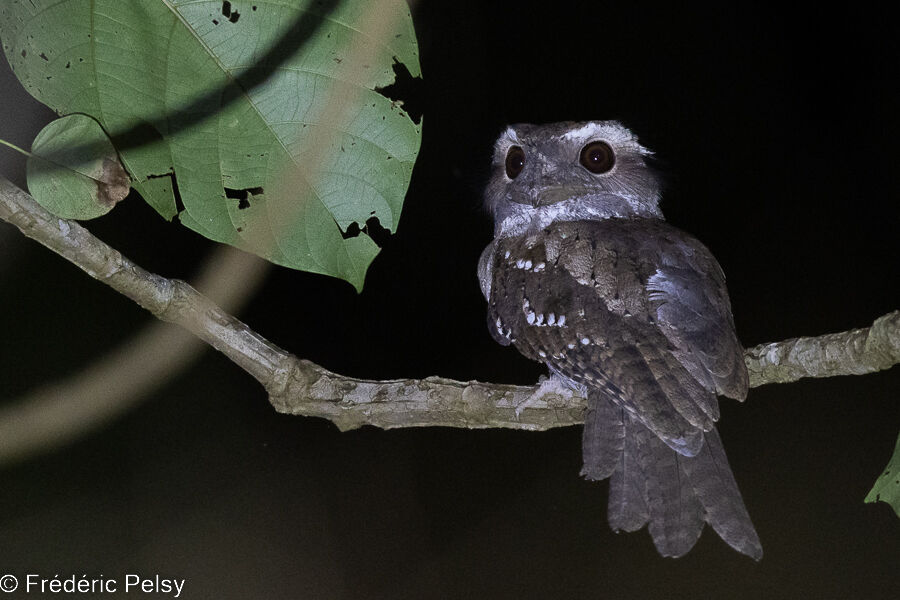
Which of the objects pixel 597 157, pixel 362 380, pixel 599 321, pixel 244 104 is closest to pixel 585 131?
pixel 597 157

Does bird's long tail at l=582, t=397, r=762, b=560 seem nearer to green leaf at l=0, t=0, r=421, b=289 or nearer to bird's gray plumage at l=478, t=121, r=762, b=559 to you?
bird's gray plumage at l=478, t=121, r=762, b=559

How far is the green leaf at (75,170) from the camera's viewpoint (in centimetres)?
101

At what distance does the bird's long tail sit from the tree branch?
0.19 m

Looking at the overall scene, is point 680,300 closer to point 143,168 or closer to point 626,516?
point 626,516

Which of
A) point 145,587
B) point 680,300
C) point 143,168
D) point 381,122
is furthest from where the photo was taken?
point 145,587

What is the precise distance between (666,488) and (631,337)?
0.96ft

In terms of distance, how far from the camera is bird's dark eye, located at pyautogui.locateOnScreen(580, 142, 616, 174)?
200cm

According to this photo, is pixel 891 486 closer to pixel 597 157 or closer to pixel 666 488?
pixel 666 488

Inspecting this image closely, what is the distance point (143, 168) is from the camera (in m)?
1.04

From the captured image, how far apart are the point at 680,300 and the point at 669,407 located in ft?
0.82

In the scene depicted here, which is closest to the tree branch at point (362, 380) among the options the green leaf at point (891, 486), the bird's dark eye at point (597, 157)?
the green leaf at point (891, 486)

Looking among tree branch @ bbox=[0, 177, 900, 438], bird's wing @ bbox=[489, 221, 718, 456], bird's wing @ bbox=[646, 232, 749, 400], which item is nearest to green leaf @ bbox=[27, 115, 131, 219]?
tree branch @ bbox=[0, 177, 900, 438]

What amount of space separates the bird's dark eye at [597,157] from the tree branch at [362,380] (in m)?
0.62

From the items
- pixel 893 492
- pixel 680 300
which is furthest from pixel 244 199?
pixel 893 492
